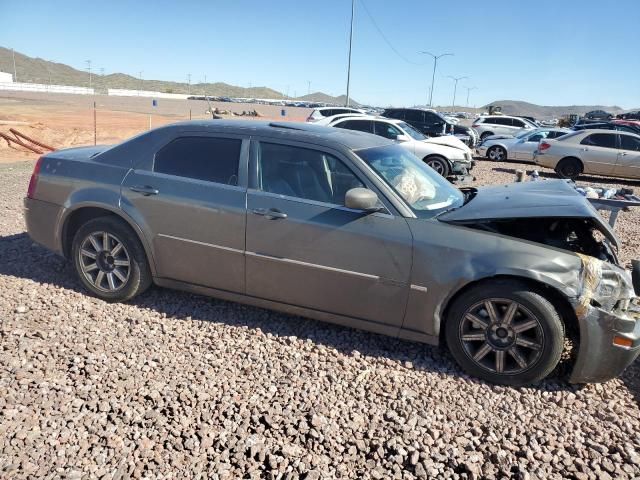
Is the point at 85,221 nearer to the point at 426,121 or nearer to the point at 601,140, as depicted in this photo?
the point at 601,140

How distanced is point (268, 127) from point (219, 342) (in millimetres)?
1794

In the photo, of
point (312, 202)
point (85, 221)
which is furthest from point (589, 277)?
point (85, 221)

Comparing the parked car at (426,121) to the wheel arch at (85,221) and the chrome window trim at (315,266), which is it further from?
the chrome window trim at (315,266)

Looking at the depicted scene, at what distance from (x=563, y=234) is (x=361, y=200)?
186cm

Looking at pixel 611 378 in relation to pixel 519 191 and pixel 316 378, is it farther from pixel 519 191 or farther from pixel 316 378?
pixel 316 378

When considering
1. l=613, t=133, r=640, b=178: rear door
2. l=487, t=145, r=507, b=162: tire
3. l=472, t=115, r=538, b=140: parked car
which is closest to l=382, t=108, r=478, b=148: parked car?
l=487, t=145, r=507, b=162: tire

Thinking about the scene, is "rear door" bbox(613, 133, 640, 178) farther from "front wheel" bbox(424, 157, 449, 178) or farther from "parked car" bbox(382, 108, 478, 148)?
"parked car" bbox(382, 108, 478, 148)

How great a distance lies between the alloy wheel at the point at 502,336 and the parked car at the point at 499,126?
24730mm

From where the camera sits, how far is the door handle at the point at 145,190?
4.24 metres

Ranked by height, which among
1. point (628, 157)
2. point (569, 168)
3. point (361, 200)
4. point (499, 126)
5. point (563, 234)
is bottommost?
point (563, 234)

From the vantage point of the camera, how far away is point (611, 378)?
3.38m

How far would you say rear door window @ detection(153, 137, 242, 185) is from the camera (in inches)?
163

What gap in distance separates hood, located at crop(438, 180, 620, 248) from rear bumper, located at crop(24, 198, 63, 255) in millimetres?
3405

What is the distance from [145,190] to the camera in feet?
14.0
